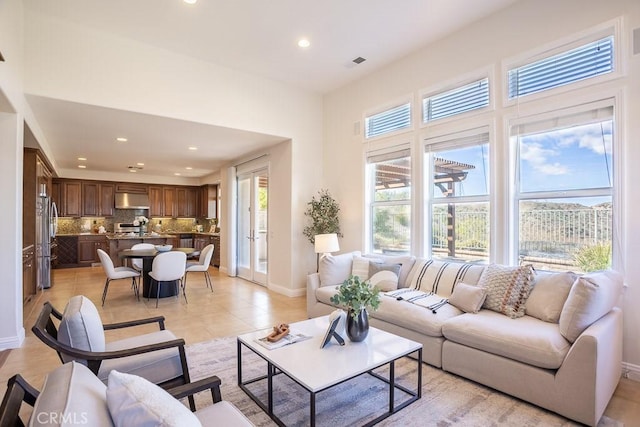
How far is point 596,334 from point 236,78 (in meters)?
5.08

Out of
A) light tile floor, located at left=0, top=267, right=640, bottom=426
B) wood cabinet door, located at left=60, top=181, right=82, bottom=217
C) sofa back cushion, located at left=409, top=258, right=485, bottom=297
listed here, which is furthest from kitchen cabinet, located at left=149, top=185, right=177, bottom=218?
sofa back cushion, located at left=409, top=258, right=485, bottom=297

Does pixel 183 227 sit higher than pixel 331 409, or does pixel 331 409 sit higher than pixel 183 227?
pixel 183 227

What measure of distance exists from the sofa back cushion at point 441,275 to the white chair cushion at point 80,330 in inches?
122

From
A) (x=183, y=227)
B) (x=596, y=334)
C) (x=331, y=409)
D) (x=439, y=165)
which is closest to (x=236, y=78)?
(x=439, y=165)

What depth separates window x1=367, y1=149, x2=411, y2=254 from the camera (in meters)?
4.79

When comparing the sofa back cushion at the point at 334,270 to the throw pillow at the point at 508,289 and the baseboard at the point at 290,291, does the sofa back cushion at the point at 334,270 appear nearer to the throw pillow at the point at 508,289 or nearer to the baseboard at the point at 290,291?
the baseboard at the point at 290,291

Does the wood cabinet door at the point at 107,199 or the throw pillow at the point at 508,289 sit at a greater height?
the wood cabinet door at the point at 107,199

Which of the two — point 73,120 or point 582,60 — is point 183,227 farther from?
point 582,60

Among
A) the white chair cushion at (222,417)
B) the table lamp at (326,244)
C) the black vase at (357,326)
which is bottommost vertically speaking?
the white chair cushion at (222,417)

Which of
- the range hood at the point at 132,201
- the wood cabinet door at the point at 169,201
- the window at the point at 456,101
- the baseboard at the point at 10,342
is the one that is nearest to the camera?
the baseboard at the point at 10,342

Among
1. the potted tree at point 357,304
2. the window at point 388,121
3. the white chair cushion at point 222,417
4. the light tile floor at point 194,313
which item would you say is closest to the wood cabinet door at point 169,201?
the light tile floor at point 194,313

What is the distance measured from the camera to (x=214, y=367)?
9.84 feet

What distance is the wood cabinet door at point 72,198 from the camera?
30.3 feet

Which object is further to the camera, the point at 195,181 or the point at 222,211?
the point at 195,181
